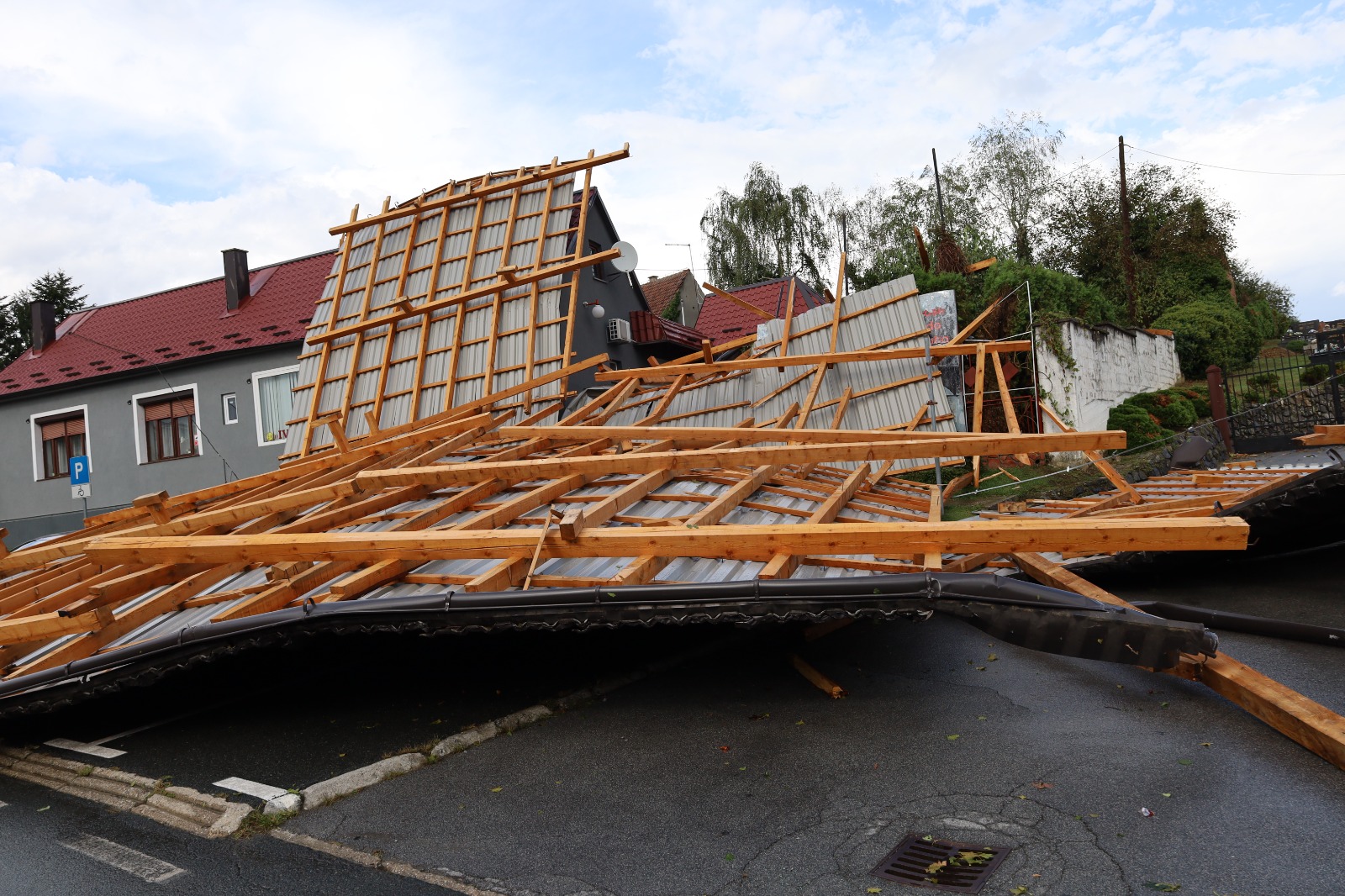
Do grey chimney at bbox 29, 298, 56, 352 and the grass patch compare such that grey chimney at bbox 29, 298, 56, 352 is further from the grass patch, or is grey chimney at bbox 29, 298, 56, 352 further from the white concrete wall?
the grass patch

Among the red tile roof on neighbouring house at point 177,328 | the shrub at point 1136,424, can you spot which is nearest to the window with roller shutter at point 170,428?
the red tile roof on neighbouring house at point 177,328

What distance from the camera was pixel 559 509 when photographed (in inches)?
281

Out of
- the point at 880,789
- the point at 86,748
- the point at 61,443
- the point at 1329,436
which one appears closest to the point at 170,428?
the point at 61,443

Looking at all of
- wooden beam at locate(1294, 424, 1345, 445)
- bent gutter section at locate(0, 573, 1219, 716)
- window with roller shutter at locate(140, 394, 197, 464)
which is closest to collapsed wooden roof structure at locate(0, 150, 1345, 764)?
bent gutter section at locate(0, 573, 1219, 716)

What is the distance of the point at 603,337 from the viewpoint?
54.0 ft

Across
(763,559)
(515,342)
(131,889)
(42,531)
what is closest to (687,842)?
(763,559)

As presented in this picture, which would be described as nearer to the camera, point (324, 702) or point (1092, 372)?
point (324, 702)

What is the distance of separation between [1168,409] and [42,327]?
30.3 metres

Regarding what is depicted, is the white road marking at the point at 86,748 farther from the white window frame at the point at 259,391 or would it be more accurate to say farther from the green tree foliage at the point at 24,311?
the green tree foliage at the point at 24,311

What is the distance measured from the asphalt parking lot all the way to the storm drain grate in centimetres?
6

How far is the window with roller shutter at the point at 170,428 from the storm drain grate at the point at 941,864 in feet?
75.0

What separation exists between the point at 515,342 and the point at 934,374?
233 inches

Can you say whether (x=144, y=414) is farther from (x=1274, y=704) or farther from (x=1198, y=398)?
(x=1198, y=398)

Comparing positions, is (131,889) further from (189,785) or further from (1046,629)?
(1046,629)
